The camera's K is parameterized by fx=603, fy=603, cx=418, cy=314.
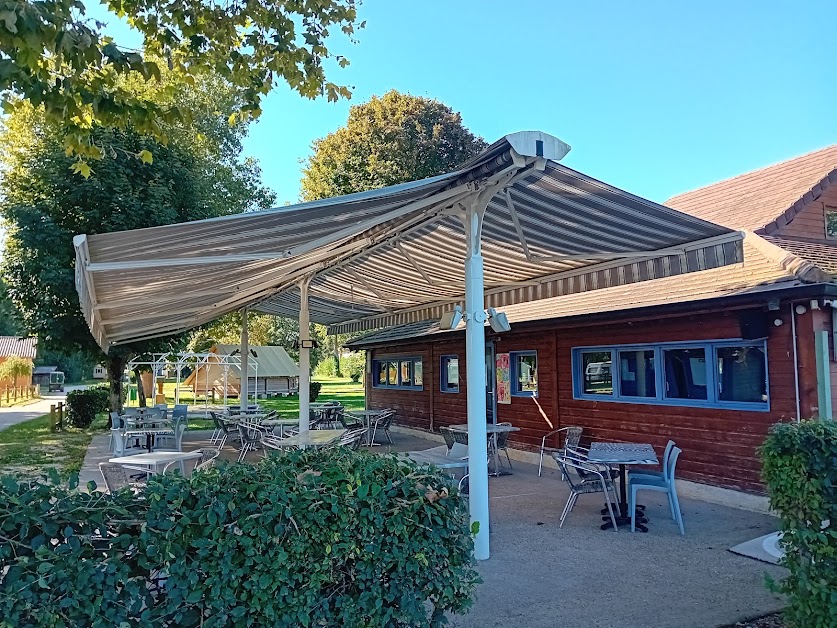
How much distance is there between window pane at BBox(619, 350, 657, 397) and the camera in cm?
949

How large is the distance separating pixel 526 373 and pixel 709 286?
15.8ft

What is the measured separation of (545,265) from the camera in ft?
28.5

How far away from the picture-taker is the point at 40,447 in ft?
49.4

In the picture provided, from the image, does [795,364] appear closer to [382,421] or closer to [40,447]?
[382,421]

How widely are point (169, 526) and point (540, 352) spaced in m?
9.85

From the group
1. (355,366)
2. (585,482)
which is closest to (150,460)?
(585,482)

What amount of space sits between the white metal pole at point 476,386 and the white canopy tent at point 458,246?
14 millimetres

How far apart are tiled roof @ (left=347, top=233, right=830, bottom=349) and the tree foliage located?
603 inches

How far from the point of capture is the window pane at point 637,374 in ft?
31.1

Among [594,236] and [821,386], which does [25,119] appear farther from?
[821,386]

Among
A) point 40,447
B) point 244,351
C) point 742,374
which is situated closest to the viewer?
point 742,374

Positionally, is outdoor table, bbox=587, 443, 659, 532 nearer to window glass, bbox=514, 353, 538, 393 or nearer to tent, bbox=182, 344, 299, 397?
window glass, bbox=514, 353, 538, 393

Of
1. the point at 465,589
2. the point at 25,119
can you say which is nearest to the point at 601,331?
the point at 465,589

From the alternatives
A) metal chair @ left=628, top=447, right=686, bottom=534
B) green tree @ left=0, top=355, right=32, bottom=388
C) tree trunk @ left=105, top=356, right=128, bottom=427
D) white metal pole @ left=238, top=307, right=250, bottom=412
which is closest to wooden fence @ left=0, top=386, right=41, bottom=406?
green tree @ left=0, top=355, right=32, bottom=388
